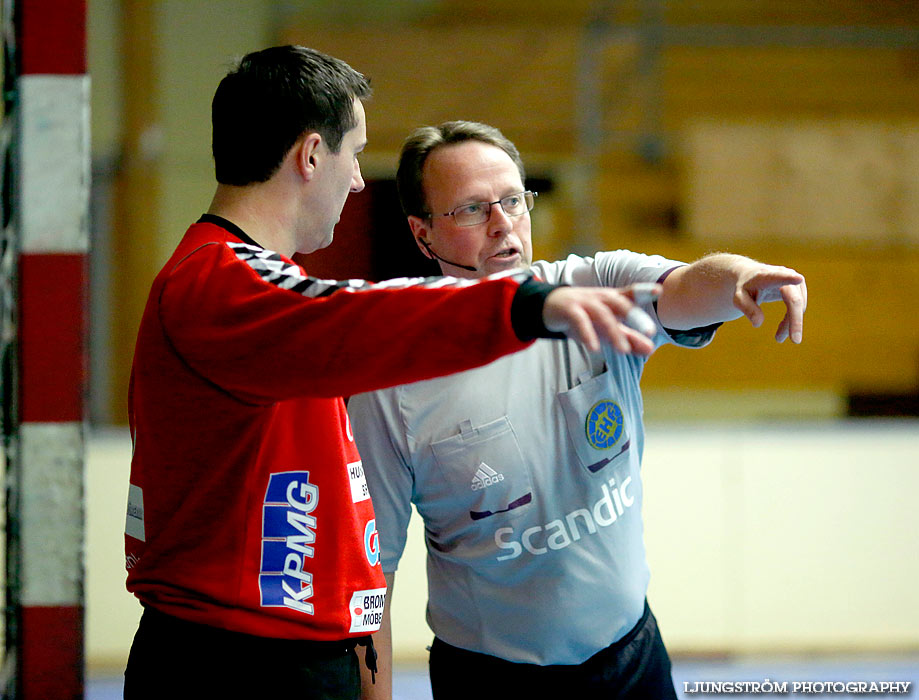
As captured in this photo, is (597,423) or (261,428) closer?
(261,428)

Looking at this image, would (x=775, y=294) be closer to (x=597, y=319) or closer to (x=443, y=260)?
(x=597, y=319)

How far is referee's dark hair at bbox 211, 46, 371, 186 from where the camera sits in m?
1.25

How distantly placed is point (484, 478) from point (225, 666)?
54 centimetres

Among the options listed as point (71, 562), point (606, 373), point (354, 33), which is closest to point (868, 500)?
point (606, 373)

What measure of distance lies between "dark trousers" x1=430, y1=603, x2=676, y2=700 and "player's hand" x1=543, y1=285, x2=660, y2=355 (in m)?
0.82

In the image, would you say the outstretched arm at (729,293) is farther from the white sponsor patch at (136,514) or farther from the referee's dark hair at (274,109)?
the white sponsor patch at (136,514)

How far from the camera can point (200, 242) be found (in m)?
1.20

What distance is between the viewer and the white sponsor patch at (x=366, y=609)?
1253mm

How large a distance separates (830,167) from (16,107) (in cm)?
461

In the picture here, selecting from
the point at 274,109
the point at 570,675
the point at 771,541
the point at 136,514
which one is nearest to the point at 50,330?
the point at 136,514

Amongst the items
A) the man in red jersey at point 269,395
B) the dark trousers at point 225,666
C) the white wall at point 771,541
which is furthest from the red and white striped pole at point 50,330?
the white wall at point 771,541

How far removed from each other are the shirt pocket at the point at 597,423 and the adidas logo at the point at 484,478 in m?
0.14

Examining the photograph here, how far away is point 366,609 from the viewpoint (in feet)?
4.18

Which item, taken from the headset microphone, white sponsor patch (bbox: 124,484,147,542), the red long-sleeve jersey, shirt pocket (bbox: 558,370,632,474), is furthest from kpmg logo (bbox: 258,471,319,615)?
the headset microphone
